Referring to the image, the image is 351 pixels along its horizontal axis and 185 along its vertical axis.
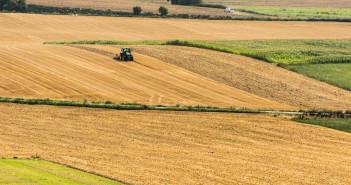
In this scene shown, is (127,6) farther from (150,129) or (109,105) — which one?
(150,129)

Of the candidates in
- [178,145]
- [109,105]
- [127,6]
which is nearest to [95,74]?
[109,105]

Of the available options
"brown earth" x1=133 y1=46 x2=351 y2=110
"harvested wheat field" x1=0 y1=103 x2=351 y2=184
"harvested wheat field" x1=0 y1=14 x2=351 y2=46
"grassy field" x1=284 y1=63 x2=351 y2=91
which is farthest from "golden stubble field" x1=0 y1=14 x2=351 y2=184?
"harvested wheat field" x1=0 y1=14 x2=351 y2=46

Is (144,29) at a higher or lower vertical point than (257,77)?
lower

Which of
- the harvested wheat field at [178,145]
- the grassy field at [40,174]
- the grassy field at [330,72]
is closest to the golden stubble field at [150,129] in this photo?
the harvested wheat field at [178,145]

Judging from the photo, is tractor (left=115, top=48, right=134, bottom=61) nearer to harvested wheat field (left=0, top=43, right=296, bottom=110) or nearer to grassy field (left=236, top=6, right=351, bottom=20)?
harvested wheat field (left=0, top=43, right=296, bottom=110)

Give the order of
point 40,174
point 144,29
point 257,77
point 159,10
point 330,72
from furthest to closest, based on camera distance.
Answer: point 159,10
point 144,29
point 330,72
point 257,77
point 40,174

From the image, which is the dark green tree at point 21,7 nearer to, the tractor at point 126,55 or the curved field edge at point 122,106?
the tractor at point 126,55

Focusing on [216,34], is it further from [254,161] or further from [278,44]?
[254,161]

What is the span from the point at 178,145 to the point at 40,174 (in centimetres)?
1333

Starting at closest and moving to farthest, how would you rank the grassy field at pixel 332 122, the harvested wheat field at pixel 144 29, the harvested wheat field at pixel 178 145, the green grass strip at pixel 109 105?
the harvested wheat field at pixel 178 145, the grassy field at pixel 332 122, the green grass strip at pixel 109 105, the harvested wheat field at pixel 144 29

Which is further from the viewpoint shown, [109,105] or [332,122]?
[109,105]

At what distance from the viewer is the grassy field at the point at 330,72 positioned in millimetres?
84000

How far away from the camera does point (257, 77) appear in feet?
271

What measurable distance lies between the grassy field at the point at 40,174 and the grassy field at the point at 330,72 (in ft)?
135
